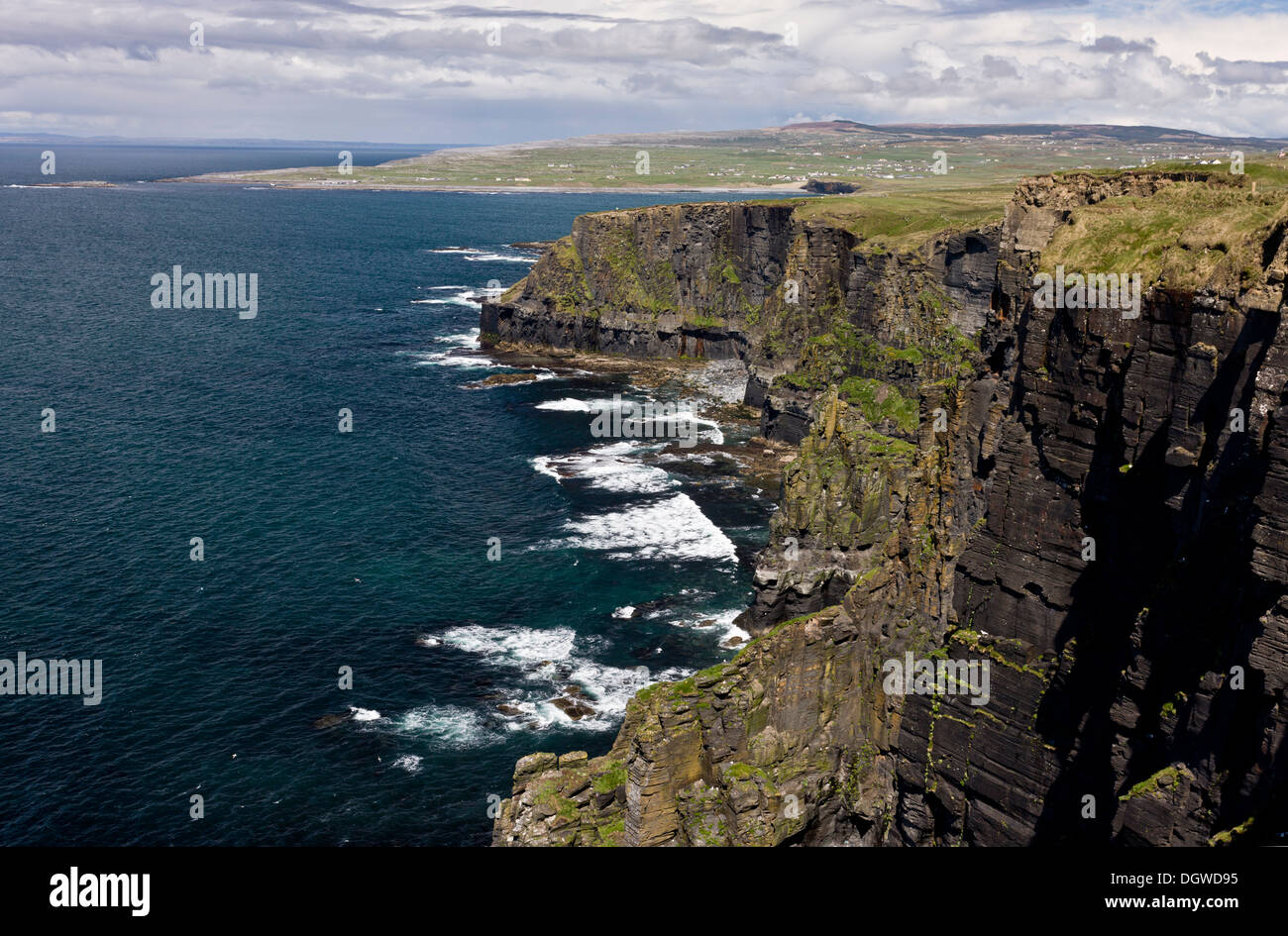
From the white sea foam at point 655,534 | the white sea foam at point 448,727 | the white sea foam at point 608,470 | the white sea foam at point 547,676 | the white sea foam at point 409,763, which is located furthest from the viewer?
the white sea foam at point 608,470

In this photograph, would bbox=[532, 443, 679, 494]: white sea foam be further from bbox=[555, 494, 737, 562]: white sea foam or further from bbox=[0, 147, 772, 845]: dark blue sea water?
bbox=[555, 494, 737, 562]: white sea foam

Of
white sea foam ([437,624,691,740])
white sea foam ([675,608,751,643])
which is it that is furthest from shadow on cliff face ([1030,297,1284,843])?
white sea foam ([675,608,751,643])

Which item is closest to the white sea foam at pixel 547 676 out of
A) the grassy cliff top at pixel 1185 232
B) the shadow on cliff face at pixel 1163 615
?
the shadow on cliff face at pixel 1163 615

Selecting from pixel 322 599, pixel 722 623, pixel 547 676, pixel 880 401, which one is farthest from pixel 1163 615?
pixel 880 401

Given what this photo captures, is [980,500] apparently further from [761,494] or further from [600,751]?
[761,494]

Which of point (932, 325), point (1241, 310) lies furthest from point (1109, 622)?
point (932, 325)

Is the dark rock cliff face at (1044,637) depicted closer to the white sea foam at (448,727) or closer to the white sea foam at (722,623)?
the white sea foam at (448,727)
